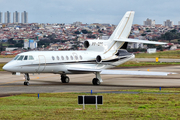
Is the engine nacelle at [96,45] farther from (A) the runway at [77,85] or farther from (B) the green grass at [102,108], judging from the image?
(B) the green grass at [102,108]

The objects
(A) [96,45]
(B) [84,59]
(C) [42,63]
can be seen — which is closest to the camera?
(C) [42,63]

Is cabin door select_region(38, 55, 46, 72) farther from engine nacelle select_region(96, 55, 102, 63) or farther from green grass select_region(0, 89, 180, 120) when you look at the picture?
green grass select_region(0, 89, 180, 120)

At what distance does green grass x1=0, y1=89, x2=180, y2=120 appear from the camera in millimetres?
17281

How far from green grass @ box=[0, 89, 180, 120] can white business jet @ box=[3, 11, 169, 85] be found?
30.5 ft

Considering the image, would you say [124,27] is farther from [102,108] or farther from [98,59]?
[102,108]

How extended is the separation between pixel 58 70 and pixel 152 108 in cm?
1744

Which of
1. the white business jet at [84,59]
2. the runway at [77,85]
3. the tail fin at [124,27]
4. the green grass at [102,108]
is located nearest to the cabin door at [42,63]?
the white business jet at [84,59]

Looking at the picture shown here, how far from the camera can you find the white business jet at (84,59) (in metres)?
34.0

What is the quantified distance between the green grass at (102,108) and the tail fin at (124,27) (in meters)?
16.5

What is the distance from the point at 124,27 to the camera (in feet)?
135

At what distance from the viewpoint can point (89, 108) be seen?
19531 mm

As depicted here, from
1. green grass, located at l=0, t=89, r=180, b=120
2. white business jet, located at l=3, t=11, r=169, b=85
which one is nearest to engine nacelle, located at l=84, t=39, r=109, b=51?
white business jet, located at l=3, t=11, r=169, b=85

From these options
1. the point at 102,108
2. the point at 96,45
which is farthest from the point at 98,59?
the point at 102,108

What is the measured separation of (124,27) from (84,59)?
21.1 ft
